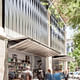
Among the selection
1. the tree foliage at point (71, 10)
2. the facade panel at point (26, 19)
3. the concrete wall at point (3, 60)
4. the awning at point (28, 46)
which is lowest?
the concrete wall at point (3, 60)

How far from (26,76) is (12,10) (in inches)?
200

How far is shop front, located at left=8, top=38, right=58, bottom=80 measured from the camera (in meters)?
13.7

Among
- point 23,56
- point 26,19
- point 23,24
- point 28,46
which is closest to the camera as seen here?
point 28,46

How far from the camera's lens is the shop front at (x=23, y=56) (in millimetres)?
13670

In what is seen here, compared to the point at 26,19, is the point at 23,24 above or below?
below

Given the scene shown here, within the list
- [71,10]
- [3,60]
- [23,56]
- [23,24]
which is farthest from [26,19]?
[71,10]

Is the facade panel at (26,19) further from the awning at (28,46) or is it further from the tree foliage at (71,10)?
the tree foliage at (71,10)

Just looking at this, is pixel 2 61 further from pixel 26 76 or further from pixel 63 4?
pixel 63 4

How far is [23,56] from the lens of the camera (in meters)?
19.9

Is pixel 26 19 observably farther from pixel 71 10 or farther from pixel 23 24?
pixel 71 10

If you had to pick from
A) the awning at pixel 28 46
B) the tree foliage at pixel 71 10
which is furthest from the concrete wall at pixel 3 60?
the tree foliage at pixel 71 10

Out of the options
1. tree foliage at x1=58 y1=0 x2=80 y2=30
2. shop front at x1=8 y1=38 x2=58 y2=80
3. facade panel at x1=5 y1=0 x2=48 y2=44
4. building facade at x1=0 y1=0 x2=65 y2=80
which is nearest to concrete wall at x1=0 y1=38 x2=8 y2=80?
building facade at x1=0 y1=0 x2=65 y2=80

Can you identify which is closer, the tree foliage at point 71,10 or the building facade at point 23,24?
the tree foliage at point 71,10

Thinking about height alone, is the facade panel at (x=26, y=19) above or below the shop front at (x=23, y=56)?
above
